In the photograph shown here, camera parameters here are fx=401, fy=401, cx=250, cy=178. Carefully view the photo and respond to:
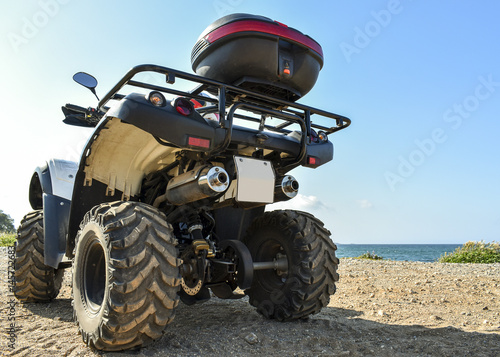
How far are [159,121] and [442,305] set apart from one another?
379cm

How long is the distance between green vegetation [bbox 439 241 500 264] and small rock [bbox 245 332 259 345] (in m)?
9.28

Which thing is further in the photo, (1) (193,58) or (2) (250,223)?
(2) (250,223)

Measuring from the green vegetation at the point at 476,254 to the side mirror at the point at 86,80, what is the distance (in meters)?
10.0

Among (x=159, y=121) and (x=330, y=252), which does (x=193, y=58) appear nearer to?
(x=159, y=121)

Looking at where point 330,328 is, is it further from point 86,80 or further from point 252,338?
point 86,80

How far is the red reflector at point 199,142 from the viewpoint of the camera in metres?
2.60

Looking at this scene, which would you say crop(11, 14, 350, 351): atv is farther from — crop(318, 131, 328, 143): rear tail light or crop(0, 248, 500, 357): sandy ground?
crop(0, 248, 500, 357): sandy ground

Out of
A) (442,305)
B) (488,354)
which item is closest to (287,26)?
(488,354)

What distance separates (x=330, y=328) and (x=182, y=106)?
2178mm

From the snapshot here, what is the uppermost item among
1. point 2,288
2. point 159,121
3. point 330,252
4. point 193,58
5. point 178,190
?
point 193,58

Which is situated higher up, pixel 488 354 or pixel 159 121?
pixel 159 121

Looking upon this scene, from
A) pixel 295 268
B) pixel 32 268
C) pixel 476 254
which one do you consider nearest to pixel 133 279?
pixel 295 268

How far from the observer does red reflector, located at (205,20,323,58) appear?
291cm

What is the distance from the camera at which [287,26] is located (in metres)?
3.05
